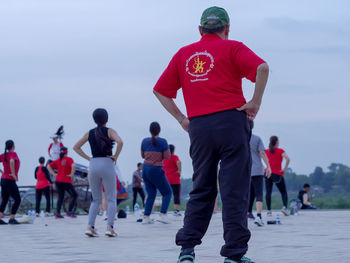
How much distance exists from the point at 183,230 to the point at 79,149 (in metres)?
5.04

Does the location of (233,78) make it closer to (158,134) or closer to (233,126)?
(233,126)

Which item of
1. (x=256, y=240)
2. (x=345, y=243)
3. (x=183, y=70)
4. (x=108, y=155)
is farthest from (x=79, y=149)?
(x=183, y=70)

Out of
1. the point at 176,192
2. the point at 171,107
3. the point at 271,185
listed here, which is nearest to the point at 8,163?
the point at 176,192

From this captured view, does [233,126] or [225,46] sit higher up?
[225,46]

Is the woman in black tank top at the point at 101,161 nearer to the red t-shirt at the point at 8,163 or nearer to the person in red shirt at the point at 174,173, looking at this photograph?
the red t-shirt at the point at 8,163

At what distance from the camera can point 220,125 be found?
5016 mm

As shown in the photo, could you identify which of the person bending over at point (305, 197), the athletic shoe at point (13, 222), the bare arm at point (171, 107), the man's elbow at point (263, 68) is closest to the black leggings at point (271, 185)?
the person bending over at point (305, 197)

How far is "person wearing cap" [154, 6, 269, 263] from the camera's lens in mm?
5012

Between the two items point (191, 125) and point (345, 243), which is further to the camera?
point (345, 243)

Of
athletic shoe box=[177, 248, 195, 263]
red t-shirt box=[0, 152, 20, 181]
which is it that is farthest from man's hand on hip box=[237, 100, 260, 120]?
red t-shirt box=[0, 152, 20, 181]

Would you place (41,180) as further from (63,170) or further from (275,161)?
(275,161)

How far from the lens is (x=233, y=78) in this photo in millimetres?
5121

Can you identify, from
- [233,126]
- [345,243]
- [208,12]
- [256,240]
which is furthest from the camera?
[256,240]

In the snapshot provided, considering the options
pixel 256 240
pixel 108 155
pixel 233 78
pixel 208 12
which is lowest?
pixel 256 240
